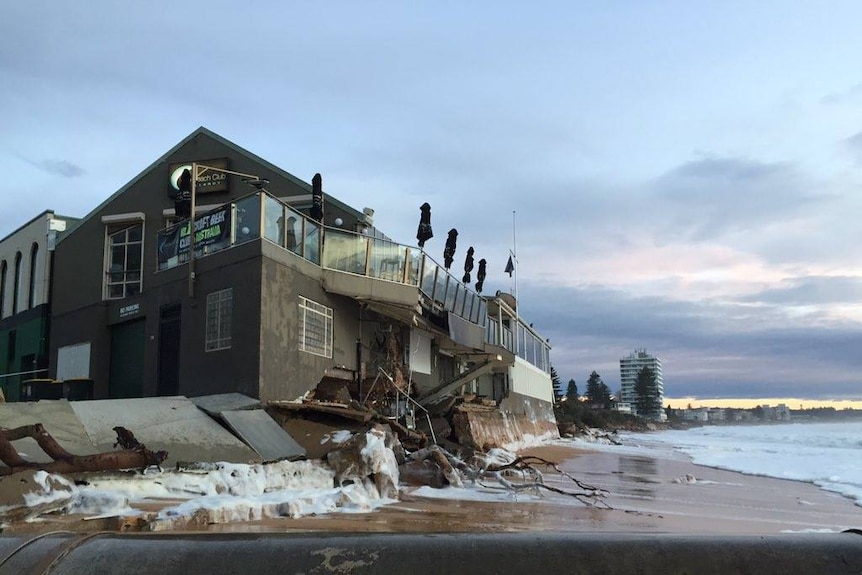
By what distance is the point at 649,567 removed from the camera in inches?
75.3

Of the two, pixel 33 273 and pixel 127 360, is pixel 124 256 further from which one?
pixel 33 273

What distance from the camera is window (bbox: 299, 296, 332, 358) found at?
15.5 meters

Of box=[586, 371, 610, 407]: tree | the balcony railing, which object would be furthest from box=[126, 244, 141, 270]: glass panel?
box=[586, 371, 610, 407]: tree

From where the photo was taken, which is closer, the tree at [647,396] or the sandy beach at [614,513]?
the sandy beach at [614,513]

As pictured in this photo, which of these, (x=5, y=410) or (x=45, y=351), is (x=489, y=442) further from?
(x=45, y=351)

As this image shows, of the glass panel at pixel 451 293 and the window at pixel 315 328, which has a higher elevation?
the glass panel at pixel 451 293

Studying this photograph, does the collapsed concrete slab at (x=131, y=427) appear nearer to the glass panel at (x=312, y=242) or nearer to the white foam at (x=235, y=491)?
the white foam at (x=235, y=491)

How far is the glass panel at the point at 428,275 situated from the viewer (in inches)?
752

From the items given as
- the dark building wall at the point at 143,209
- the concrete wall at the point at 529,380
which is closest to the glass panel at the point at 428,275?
the dark building wall at the point at 143,209

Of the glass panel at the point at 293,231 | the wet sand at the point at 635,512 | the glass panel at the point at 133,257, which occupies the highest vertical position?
the glass panel at the point at 133,257

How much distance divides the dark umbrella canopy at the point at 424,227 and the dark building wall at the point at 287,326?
4389 mm

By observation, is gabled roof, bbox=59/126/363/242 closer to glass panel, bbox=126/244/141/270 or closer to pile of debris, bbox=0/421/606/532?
glass panel, bbox=126/244/141/270

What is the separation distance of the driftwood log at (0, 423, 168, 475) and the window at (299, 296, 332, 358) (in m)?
7.27

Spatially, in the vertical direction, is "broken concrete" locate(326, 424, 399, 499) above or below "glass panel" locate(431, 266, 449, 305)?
below
